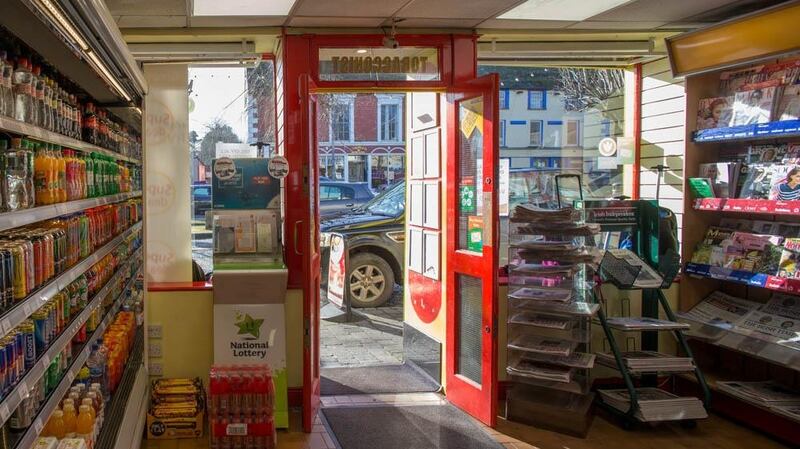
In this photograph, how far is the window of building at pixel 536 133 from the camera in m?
5.91

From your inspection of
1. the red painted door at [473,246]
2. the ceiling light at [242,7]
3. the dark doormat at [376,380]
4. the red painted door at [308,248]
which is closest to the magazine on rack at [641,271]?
the red painted door at [473,246]

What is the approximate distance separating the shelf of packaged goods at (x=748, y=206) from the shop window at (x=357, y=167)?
970 cm

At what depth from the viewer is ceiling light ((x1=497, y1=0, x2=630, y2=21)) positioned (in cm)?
434

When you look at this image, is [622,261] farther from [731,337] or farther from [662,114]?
[662,114]

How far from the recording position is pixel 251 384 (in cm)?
415

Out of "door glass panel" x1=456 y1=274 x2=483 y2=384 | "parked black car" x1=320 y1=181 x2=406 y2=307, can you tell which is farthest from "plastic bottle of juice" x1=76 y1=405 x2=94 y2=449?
"parked black car" x1=320 y1=181 x2=406 y2=307

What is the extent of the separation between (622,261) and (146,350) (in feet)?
10.5

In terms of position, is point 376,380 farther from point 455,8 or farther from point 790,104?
point 790,104

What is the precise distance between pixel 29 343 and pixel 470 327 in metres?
3.19

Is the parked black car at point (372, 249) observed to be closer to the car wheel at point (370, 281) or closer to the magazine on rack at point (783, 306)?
the car wheel at point (370, 281)

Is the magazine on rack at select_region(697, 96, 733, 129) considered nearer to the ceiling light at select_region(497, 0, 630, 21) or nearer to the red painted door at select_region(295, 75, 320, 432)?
the ceiling light at select_region(497, 0, 630, 21)

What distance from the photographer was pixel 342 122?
15297 mm

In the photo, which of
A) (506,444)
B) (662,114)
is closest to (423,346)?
(506,444)

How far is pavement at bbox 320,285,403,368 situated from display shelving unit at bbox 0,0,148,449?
2.06m
